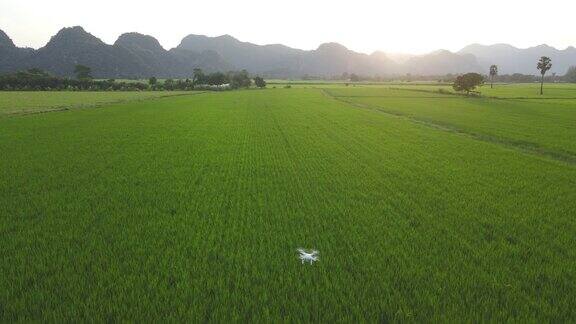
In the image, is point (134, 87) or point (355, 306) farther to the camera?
point (134, 87)

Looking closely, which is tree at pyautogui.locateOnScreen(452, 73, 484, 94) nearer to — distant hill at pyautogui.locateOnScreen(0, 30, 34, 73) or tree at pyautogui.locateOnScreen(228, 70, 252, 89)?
tree at pyautogui.locateOnScreen(228, 70, 252, 89)

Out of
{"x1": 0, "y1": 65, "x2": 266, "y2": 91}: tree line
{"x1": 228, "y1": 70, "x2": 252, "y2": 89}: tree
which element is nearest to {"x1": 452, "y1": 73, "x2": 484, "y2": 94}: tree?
{"x1": 0, "y1": 65, "x2": 266, "y2": 91}: tree line

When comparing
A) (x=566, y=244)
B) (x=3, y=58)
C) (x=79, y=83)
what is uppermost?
(x=3, y=58)

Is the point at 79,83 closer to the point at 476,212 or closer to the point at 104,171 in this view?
the point at 104,171

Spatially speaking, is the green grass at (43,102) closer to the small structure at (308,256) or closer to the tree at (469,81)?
the small structure at (308,256)

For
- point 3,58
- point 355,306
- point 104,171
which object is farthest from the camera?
point 3,58

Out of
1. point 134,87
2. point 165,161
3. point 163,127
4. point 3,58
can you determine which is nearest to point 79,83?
point 134,87

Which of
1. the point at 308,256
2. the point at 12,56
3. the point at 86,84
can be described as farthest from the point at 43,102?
the point at 12,56
